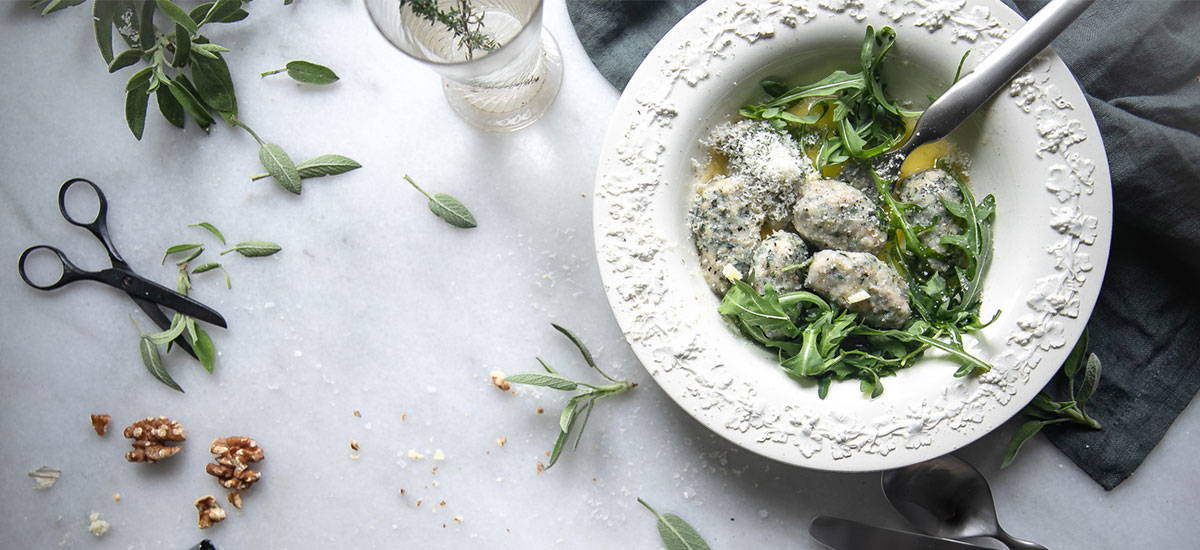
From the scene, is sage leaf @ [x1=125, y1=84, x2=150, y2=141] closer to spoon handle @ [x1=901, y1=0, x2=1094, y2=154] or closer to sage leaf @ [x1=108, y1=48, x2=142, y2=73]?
sage leaf @ [x1=108, y1=48, x2=142, y2=73]

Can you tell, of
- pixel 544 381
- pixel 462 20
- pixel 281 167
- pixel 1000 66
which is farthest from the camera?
pixel 281 167

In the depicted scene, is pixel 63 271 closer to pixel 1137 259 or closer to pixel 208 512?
pixel 208 512

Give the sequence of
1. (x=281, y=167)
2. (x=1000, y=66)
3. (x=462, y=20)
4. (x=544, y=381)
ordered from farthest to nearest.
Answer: (x=281, y=167)
(x=544, y=381)
(x=462, y=20)
(x=1000, y=66)

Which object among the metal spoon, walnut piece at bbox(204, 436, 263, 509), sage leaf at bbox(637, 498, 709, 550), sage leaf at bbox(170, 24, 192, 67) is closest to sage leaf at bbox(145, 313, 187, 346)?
walnut piece at bbox(204, 436, 263, 509)

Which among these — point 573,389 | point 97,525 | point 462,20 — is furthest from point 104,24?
point 573,389

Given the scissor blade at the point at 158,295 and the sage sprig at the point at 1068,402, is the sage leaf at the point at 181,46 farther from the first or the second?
the sage sprig at the point at 1068,402

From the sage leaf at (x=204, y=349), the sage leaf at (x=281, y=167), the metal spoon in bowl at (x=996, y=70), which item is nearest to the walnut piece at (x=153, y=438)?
the sage leaf at (x=204, y=349)
